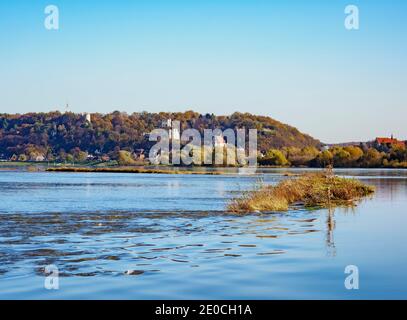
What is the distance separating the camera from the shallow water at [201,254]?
13.6 m

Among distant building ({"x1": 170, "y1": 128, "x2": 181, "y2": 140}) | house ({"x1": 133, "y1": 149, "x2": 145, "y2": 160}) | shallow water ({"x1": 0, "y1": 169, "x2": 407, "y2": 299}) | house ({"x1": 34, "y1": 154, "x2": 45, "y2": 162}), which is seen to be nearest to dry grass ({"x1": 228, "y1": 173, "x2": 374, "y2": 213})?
shallow water ({"x1": 0, "y1": 169, "x2": 407, "y2": 299})

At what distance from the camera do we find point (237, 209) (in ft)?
108

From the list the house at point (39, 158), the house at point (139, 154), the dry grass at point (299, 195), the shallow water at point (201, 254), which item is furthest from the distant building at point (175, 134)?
the shallow water at point (201, 254)

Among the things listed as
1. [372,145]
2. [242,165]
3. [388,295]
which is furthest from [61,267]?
[372,145]

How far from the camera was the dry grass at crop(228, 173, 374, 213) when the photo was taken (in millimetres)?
33656

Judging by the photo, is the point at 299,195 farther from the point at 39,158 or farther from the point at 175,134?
the point at 39,158

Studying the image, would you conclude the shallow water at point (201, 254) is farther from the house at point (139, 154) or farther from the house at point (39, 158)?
the house at point (39, 158)

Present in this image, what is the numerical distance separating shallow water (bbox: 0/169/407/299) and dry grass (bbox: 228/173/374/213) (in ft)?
4.85

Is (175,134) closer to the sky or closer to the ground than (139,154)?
closer to the sky

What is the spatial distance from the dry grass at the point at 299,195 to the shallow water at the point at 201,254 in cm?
148

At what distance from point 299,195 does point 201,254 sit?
23592 mm

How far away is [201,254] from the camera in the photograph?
18.4 meters

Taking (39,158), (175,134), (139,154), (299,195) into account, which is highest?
(175,134)

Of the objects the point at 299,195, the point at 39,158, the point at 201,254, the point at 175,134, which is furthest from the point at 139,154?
the point at 201,254
